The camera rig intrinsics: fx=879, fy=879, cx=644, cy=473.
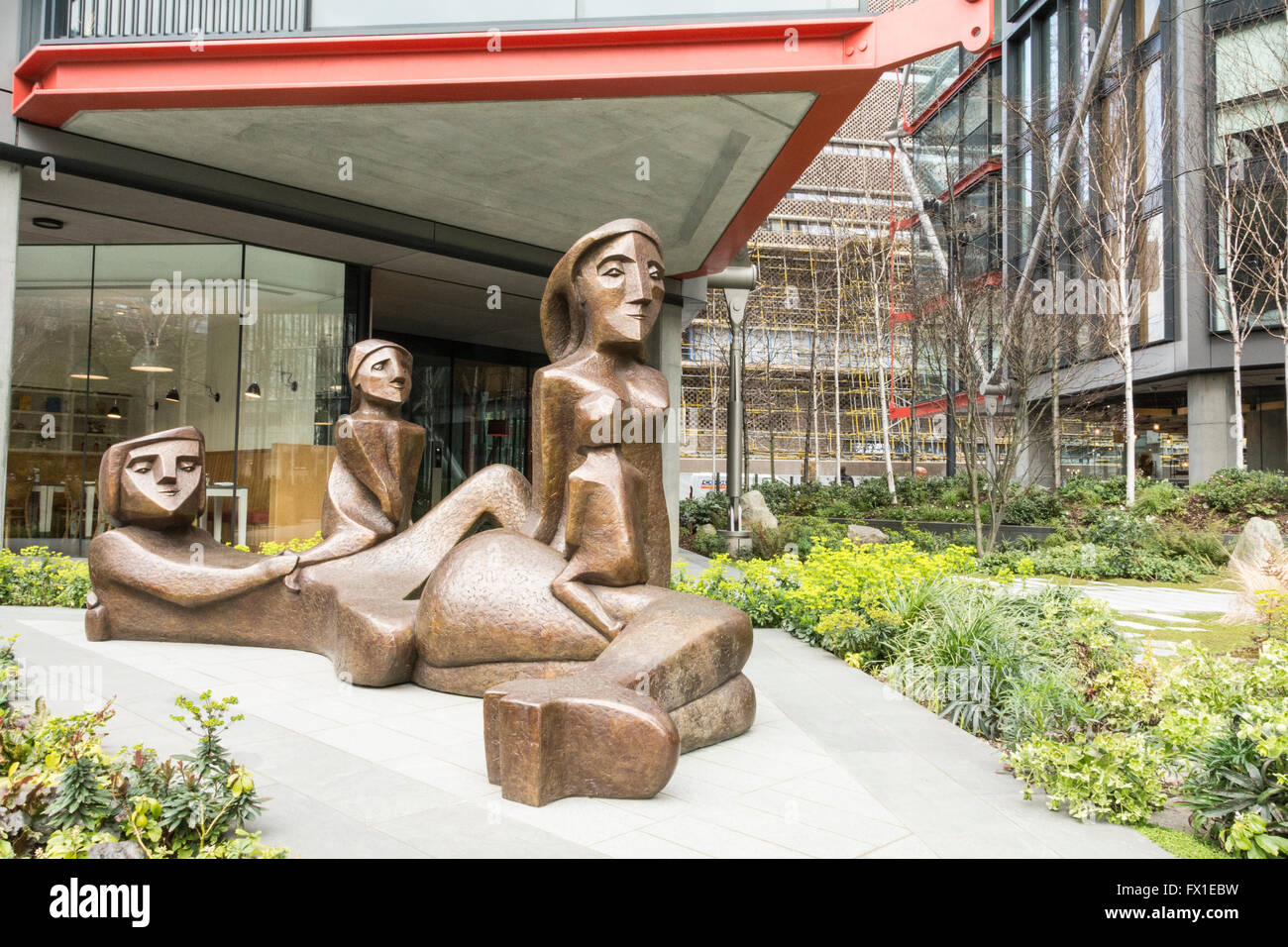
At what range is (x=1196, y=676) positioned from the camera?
177 inches

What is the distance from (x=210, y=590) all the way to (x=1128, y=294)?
2020 centimetres

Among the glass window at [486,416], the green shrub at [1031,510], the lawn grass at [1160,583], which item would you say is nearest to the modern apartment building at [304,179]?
the glass window at [486,416]

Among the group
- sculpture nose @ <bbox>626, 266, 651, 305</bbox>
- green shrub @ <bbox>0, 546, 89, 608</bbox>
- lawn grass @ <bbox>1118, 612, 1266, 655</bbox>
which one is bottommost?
lawn grass @ <bbox>1118, 612, 1266, 655</bbox>

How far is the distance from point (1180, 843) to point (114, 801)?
4.06 m

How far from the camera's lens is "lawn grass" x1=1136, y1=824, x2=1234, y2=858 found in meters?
3.46

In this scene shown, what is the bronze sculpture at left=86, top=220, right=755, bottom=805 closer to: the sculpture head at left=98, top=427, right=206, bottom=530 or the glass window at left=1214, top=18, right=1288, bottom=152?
the sculpture head at left=98, top=427, right=206, bottom=530

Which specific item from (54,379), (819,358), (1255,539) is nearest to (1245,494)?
(1255,539)

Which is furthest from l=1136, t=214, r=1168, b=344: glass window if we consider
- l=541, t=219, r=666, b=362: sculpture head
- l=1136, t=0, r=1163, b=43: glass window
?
l=541, t=219, r=666, b=362: sculpture head

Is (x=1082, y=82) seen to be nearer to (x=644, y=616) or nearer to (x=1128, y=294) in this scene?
(x=1128, y=294)

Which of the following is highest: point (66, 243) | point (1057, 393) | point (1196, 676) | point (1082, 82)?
point (1082, 82)

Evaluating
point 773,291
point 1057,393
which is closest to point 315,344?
point 1057,393

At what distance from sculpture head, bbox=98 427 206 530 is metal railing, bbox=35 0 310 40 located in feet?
17.6

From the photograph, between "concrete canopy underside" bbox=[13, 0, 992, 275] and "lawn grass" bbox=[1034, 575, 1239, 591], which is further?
"lawn grass" bbox=[1034, 575, 1239, 591]

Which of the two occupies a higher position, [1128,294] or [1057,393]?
[1128,294]
